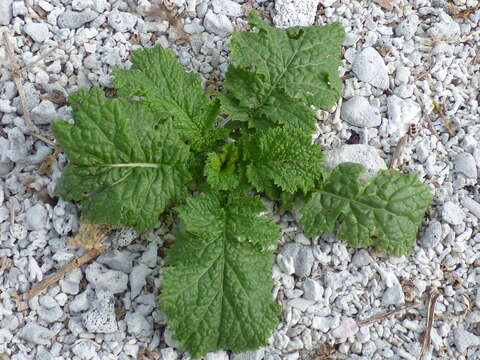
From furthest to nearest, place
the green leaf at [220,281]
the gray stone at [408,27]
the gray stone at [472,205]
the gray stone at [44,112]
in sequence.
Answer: the gray stone at [408,27], the gray stone at [472,205], the gray stone at [44,112], the green leaf at [220,281]

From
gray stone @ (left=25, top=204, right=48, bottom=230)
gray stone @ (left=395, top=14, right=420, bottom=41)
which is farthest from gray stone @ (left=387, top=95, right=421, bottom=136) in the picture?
gray stone @ (left=25, top=204, right=48, bottom=230)

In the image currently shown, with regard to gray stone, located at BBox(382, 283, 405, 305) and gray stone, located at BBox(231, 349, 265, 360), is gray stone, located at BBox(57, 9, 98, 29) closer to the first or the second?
gray stone, located at BBox(231, 349, 265, 360)

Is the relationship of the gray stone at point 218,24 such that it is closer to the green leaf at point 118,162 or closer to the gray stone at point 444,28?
the green leaf at point 118,162

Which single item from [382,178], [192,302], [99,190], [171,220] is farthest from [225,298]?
[382,178]

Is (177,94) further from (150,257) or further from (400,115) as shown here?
(400,115)

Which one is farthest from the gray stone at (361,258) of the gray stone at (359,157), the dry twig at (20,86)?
the dry twig at (20,86)

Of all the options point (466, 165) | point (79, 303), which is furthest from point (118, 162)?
point (466, 165)

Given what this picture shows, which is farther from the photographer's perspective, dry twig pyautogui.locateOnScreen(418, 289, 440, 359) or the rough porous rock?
the rough porous rock
